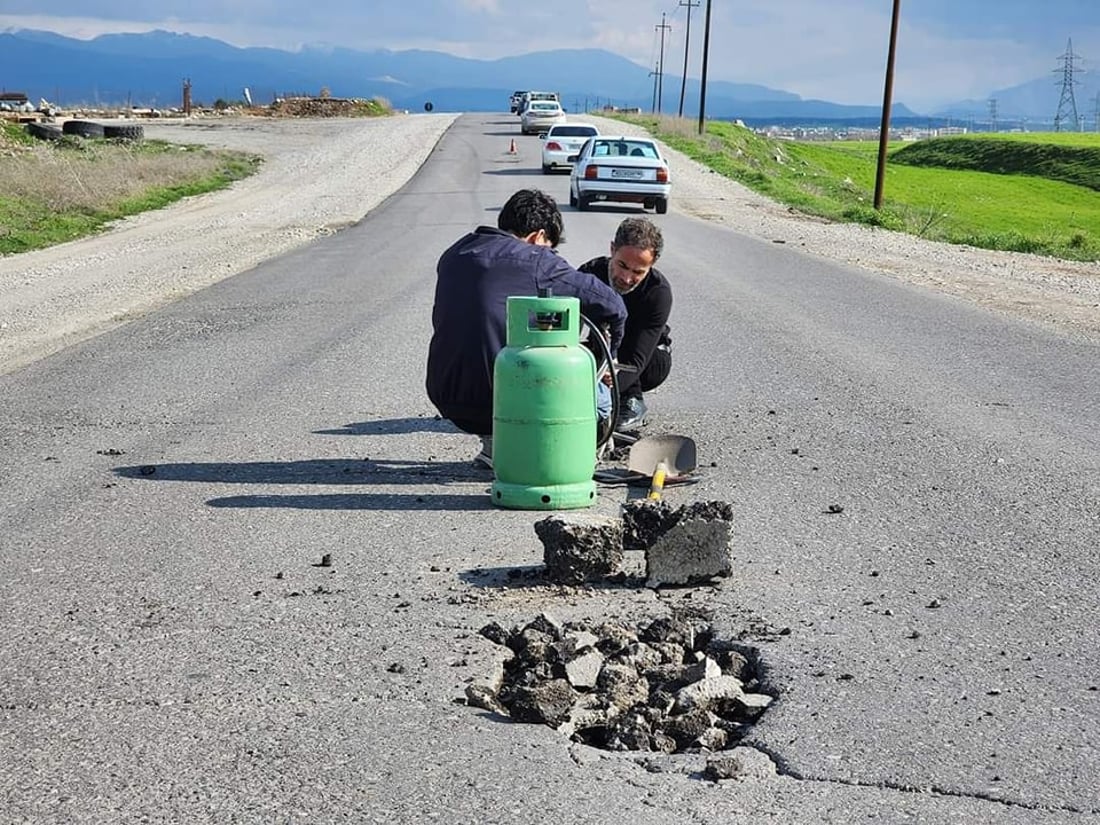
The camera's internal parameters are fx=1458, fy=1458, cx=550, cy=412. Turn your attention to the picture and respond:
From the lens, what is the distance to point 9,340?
42.1ft

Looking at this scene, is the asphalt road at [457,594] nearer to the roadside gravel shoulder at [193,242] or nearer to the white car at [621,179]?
the roadside gravel shoulder at [193,242]

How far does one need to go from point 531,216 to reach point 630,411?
173 cm

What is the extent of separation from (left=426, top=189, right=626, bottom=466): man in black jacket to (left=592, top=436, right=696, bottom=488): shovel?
63cm

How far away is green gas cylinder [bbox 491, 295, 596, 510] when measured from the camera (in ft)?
21.9

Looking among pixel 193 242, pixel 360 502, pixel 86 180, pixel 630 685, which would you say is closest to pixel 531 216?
pixel 360 502

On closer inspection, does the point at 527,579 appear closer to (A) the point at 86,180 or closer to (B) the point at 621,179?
(B) the point at 621,179

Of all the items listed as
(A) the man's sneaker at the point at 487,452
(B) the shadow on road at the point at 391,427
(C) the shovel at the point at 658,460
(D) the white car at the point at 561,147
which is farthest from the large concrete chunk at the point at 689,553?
(D) the white car at the point at 561,147

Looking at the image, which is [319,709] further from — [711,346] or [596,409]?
[711,346]

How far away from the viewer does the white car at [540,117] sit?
61.6 metres

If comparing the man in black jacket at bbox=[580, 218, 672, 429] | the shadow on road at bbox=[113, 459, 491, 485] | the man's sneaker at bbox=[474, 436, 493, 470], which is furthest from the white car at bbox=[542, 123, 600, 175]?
the man's sneaker at bbox=[474, 436, 493, 470]

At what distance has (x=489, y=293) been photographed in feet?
23.2

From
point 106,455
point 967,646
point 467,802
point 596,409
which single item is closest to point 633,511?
point 596,409

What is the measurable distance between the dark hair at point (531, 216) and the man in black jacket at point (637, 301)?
26.1 inches

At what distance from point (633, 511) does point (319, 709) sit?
208 centimetres
